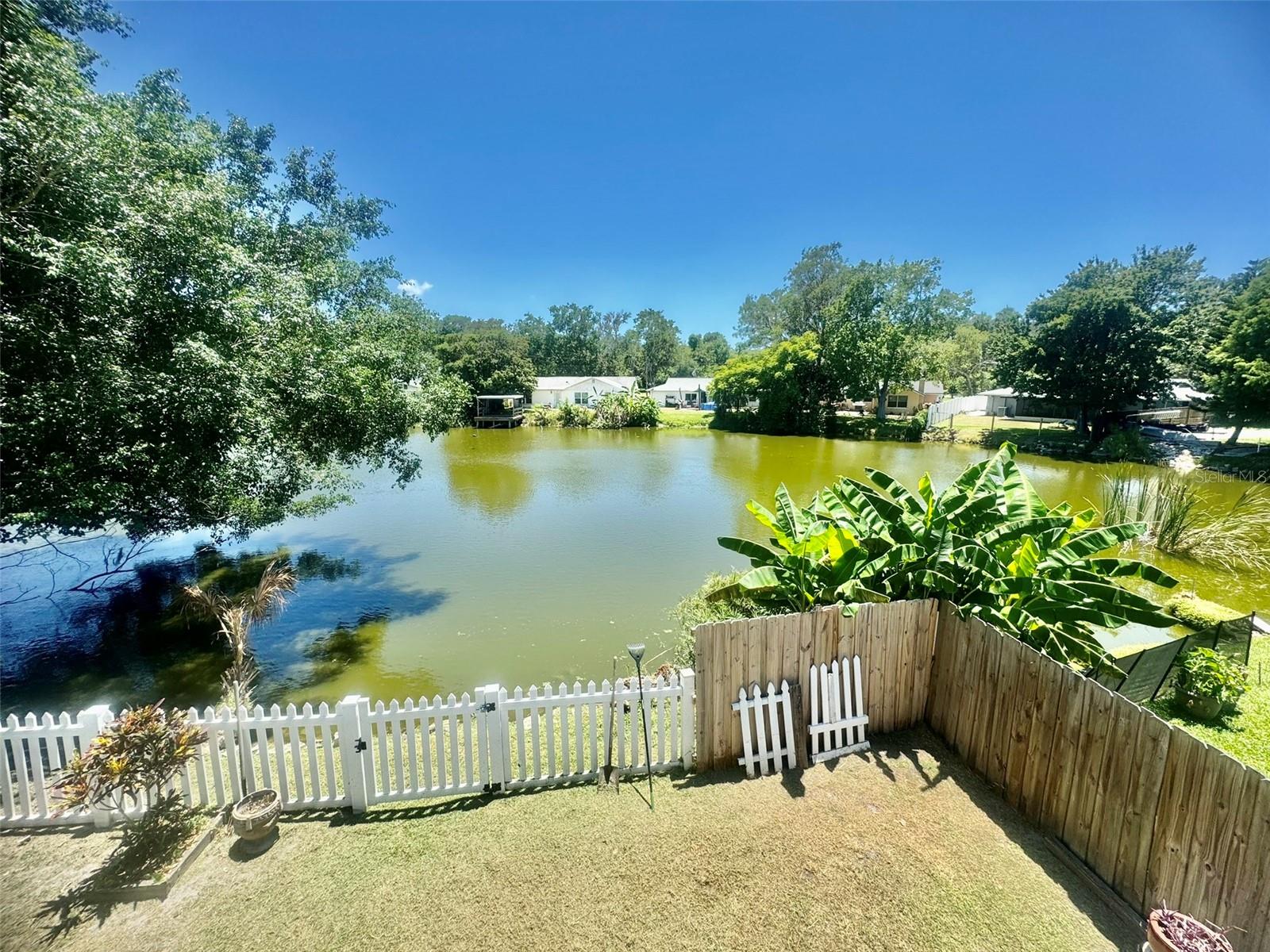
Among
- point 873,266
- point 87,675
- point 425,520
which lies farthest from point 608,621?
point 873,266

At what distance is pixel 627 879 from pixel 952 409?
4544 cm

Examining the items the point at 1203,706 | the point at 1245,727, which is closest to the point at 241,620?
the point at 1203,706

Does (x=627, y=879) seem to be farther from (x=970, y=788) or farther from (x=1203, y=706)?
(x=1203, y=706)

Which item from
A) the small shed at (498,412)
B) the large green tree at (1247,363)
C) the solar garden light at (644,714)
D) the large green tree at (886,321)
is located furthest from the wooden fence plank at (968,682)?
the small shed at (498,412)

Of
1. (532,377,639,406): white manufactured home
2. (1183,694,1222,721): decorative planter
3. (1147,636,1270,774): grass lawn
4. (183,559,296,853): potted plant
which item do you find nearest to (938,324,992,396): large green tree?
(532,377,639,406): white manufactured home

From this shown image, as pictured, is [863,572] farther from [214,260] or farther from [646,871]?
[214,260]

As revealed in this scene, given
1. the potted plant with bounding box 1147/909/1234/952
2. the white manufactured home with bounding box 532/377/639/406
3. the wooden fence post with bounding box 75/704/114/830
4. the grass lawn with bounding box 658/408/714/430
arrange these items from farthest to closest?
the white manufactured home with bounding box 532/377/639/406
the grass lawn with bounding box 658/408/714/430
the wooden fence post with bounding box 75/704/114/830
the potted plant with bounding box 1147/909/1234/952

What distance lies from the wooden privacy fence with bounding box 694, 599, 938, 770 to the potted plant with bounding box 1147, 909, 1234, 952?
2.22 metres

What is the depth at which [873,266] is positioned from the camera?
120 feet

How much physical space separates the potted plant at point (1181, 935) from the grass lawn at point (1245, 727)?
9.17 feet

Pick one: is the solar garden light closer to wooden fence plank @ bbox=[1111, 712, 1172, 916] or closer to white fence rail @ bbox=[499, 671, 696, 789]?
white fence rail @ bbox=[499, 671, 696, 789]

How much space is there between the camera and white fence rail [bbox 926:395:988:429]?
37219 mm

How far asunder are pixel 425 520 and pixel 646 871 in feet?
46.3

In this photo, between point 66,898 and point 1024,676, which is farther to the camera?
point 1024,676
